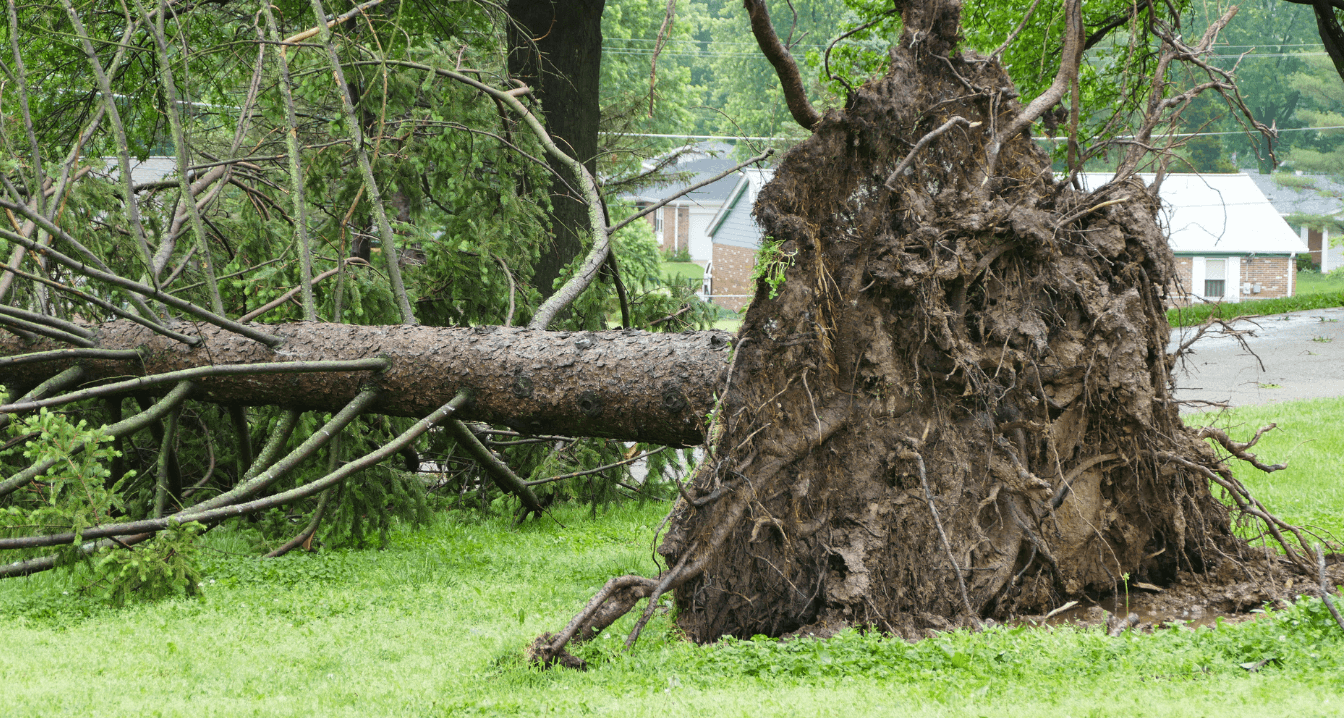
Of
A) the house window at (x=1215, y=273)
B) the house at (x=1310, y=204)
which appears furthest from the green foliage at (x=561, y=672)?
the house window at (x=1215, y=273)

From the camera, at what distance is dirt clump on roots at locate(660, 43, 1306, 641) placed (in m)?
4.14

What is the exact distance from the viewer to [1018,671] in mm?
3322

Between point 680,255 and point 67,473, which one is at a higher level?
point 680,255

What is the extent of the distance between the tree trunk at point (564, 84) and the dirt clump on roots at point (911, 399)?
200 inches

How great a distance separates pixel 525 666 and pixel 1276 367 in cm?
1831

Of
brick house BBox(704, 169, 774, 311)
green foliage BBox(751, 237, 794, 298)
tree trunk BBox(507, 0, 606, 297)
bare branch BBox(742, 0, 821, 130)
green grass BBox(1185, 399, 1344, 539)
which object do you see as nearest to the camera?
bare branch BBox(742, 0, 821, 130)

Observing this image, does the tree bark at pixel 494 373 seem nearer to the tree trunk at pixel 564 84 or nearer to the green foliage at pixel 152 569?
the green foliage at pixel 152 569

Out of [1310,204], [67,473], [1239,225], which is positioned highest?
[1310,204]

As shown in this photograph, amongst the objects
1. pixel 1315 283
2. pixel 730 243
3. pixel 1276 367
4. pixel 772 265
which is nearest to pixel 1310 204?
pixel 1315 283

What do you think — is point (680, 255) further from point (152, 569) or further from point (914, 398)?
point (914, 398)

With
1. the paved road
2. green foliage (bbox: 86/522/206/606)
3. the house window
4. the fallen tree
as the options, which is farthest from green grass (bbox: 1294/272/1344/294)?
green foliage (bbox: 86/522/206/606)

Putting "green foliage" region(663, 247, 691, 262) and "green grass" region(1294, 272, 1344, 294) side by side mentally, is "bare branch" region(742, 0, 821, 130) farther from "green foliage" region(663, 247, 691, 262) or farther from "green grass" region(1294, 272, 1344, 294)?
"green foliage" region(663, 247, 691, 262)

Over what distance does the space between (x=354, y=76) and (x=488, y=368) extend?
337 cm

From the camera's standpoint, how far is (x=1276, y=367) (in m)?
17.7
